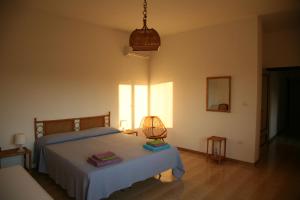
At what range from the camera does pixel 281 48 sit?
456 cm

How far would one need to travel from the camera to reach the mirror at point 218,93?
4246mm

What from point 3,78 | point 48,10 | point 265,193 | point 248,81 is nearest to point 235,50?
point 248,81

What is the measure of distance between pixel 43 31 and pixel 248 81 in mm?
3902

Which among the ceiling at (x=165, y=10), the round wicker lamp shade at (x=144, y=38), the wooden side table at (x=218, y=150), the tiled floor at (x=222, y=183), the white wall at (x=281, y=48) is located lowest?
the tiled floor at (x=222, y=183)

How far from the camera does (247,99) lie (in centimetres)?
400

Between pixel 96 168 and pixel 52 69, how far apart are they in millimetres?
2253

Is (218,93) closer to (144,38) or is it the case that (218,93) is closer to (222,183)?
(222,183)

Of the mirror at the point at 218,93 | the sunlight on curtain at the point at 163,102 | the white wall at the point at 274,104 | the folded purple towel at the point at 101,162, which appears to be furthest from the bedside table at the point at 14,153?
the white wall at the point at 274,104

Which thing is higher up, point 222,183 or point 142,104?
point 142,104

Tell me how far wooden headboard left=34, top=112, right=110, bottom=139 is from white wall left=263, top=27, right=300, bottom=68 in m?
3.94

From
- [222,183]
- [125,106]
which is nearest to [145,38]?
[222,183]

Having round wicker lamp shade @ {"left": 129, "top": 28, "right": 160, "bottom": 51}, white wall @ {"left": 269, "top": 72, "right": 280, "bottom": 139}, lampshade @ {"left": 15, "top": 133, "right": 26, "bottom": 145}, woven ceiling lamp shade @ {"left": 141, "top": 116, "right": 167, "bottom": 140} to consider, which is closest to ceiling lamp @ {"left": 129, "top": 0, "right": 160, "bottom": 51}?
round wicker lamp shade @ {"left": 129, "top": 28, "right": 160, "bottom": 51}

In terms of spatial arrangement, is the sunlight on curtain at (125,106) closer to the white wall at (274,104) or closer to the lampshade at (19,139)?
the lampshade at (19,139)

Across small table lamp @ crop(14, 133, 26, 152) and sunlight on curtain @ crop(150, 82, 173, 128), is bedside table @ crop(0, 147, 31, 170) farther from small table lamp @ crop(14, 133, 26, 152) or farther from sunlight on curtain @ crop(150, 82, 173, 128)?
sunlight on curtain @ crop(150, 82, 173, 128)
